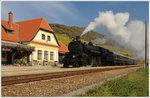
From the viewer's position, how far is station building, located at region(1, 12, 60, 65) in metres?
21.8

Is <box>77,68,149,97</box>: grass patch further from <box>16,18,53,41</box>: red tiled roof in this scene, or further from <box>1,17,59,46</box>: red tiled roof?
<box>16,18,53,41</box>: red tiled roof

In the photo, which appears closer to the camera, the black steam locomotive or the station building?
the black steam locomotive

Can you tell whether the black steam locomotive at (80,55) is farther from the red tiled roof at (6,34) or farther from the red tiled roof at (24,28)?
the red tiled roof at (6,34)

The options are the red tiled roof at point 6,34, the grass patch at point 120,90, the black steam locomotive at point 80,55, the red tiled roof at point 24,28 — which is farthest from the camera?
the red tiled roof at point 24,28

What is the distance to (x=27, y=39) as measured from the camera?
23.7 meters

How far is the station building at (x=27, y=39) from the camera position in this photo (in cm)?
2184

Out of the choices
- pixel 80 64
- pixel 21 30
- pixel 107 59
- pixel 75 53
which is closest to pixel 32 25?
pixel 21 30

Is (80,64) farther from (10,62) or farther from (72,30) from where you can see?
(10,62)

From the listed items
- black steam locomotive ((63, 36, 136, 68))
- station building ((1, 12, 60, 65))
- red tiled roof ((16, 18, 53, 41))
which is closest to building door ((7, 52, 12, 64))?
station building ((1, 12, 60, 65))

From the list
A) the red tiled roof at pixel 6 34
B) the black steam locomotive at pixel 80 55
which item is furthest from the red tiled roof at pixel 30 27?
the black steam locomotive at pixel 80 55

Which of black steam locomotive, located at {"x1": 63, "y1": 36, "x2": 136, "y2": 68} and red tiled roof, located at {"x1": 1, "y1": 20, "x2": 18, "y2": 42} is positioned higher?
→ red tiled roof, located at {"x1": 1, "y1": 20, "x2": 18, "y2": 42}

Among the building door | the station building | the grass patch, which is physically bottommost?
the grass patch

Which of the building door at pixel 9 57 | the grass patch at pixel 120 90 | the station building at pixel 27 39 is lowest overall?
the grass patch at pixel 120 90

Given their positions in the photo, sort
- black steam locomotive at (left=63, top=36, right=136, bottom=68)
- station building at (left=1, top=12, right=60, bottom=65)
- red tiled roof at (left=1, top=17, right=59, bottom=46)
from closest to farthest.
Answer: black steam locomotive at (left=63, top=36, right=136, bottom=68), station building at (left=1, top=12, right=60, bottom=65), red tiled roof at (left=1, top=17, right=59, bottom=46)
